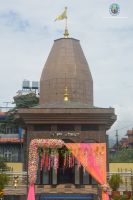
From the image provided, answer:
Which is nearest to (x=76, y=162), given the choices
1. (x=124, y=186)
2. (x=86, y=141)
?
(x=86, y=141)

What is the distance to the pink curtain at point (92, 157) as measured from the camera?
25.5m

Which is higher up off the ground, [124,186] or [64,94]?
[64,94]

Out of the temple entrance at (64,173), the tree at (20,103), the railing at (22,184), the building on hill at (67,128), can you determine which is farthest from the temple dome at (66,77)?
the tree at (20,103)

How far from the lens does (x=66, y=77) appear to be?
31.2m

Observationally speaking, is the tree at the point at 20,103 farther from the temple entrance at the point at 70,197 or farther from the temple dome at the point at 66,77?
the temple entrance at the point at 70,197

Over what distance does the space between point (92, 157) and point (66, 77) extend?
7660 mm

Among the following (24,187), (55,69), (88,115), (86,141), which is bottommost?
(24,187)

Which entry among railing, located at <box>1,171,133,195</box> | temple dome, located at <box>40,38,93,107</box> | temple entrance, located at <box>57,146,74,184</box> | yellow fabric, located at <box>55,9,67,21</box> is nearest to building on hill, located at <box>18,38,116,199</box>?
temple entrance, located at <box>57,146,74,184</box>

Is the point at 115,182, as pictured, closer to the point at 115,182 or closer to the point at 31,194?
the point at 115,182

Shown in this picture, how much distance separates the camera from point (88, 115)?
28.4 metres

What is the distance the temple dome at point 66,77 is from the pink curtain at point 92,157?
16.2 feet

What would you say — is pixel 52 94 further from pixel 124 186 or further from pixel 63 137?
pixel 124 186

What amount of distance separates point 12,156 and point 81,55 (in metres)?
28.6

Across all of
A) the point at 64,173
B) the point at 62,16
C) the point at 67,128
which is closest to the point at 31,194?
the point at 64,173
